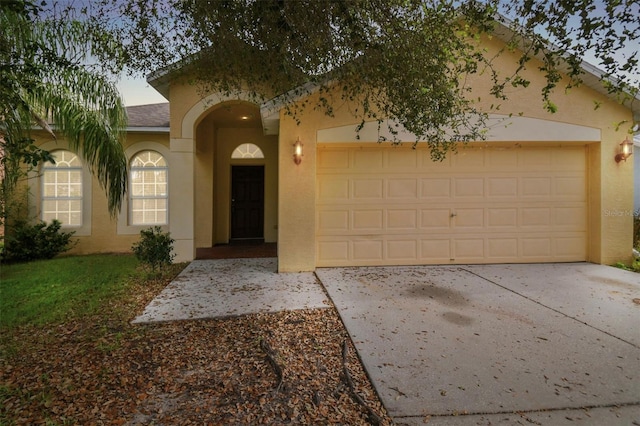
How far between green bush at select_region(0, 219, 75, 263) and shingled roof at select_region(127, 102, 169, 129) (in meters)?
3.35

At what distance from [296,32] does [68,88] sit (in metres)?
3.57

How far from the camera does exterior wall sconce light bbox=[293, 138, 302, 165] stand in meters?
6.35

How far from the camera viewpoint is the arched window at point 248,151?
11.0 m

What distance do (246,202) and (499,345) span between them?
356 inches

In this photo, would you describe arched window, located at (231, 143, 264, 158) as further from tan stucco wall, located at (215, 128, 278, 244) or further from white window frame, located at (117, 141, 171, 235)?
white window frame, located at (117, 141, 171, 235)

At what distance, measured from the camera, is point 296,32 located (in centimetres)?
368

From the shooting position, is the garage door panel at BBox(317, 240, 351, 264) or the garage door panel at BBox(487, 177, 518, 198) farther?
the garage door panel at BBox(487, 177, 518, 198)

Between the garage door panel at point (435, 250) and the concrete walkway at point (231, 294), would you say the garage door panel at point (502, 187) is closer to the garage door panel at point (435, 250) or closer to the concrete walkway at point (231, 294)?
the garage door panel at point (435, 250)

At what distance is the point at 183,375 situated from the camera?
2975 mm

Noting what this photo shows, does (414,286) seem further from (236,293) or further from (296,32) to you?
(296,32)

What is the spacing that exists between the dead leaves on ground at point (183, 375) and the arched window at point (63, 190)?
20.5ft

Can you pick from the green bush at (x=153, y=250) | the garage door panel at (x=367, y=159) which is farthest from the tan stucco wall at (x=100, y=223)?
the garage door panel at (x=367, y=159)

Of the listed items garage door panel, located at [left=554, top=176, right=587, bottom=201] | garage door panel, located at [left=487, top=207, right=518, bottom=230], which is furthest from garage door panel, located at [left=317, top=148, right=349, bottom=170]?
garage door panel, located at [left=554, top=176, right=587, bottom=201]

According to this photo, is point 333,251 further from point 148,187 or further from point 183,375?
point 148,187
